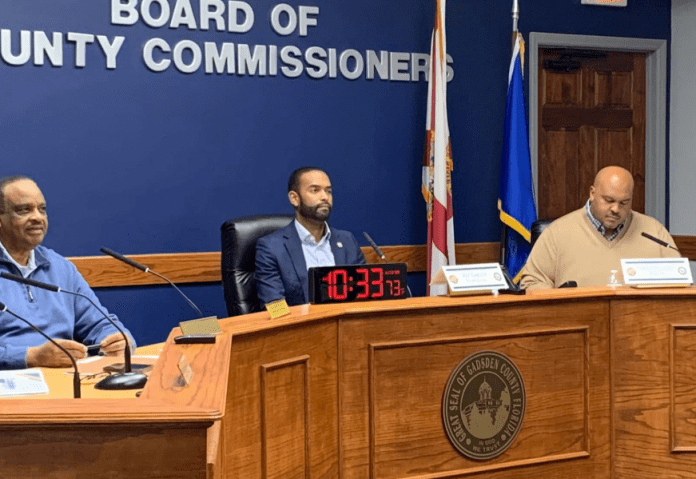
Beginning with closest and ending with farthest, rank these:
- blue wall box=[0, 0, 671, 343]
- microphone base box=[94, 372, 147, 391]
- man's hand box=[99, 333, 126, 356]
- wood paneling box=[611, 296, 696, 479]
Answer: microphone base box=[94, 372, 147, 391] → man's hand box=[99, 333, 126, 356] → wood paneling box=[611, 296, 696, 479] → blue wall box=[0, 0, 671, 343]

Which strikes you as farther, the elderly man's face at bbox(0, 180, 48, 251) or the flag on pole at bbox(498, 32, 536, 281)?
the flag on pole at bbox(498, 32, 536, 281)

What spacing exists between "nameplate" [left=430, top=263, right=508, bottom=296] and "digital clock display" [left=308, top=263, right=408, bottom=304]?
139 millimetres

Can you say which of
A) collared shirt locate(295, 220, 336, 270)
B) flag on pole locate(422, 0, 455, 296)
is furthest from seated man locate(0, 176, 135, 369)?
flag on pole locate(422, 0, 455, 296)

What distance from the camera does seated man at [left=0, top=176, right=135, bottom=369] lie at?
291cm

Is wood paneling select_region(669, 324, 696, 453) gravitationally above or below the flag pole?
below

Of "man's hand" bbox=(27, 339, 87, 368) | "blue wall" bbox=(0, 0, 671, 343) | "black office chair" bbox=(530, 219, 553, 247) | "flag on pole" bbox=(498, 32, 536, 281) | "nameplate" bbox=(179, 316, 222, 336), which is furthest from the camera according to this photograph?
"flag on pole" bbox=(498, 32, 536, 281)

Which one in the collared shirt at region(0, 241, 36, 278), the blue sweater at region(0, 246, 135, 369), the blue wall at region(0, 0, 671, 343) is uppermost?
the blue wall at region(0, 0, 671, 343)

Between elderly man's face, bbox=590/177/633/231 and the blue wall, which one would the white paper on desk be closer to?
the blue wall

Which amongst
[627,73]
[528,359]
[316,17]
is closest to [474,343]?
[528,359]

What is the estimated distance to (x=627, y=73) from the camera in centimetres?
590

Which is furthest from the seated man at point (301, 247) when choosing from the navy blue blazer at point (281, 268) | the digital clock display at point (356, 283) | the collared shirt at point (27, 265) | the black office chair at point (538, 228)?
the collared shirt at point (27, 265)

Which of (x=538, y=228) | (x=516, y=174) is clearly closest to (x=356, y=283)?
(x=538, y=228)

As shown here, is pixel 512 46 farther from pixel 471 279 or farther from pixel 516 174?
pixel 471 279

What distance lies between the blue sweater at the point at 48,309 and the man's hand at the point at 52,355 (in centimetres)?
12
